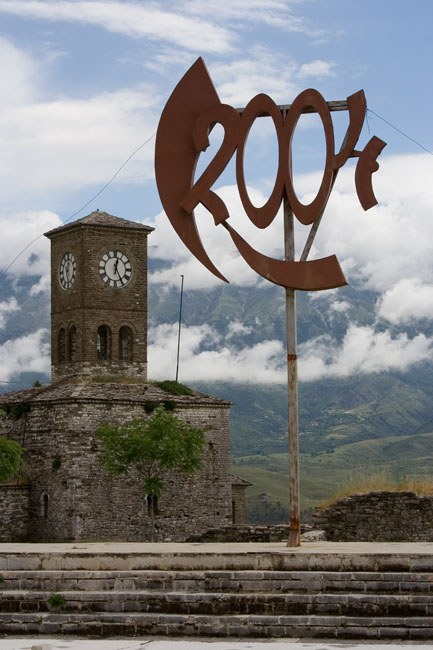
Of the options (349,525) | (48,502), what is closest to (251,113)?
Answer: (349,525)

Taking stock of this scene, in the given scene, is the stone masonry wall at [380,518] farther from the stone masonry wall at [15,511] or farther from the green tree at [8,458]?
the stone masonry wall at [15,511]

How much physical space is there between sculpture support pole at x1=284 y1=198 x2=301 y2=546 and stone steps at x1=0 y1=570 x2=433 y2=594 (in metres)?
3.04

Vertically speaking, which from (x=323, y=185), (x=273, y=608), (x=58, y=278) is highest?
(x=58, y=278)

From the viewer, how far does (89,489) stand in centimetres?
4853

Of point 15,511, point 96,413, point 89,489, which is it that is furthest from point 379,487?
point 15,511

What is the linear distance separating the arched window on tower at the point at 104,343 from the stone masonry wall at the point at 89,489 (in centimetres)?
445

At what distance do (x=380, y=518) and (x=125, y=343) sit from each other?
2460cm

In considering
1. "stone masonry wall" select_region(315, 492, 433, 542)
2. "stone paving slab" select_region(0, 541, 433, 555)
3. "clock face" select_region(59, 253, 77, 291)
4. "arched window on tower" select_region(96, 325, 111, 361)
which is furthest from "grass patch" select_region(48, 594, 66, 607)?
"clock face" select_region(59, 253, 77, 291)

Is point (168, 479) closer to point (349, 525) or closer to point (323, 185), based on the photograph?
point (349, 525)

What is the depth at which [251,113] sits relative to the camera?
2373cm

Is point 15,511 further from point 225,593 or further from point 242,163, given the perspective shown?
point 225,593

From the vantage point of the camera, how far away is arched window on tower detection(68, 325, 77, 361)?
54406 mm

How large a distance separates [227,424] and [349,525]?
21.4 meters

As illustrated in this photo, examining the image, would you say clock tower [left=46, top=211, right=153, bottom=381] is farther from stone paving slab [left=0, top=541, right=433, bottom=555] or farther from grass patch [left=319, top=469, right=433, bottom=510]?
stone paving slab [left=0, top=541, right=433, bottom=555]
